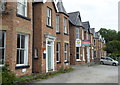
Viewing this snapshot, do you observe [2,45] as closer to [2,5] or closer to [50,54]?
[2,5]

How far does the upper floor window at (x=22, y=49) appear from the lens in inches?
474

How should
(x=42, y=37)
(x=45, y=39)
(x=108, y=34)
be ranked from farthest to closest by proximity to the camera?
(x=108, y=34) < (x=45, y=39) < (x=42, y=37)

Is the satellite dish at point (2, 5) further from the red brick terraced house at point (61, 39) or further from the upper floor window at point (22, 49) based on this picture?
the red brick terraced house at point (61, 39)

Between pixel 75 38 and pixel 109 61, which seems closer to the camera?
pixel 75 38

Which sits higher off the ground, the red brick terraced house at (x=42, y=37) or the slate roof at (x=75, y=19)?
the slate roof at (x=75, y=19)

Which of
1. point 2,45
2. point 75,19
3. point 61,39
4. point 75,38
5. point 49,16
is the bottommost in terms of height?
point 2,45

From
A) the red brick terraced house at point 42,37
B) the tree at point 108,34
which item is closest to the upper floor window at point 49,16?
the red brick terraced house at point 42,37

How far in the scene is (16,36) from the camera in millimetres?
11359

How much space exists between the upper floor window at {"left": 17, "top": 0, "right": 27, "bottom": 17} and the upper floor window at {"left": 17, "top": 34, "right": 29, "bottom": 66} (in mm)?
1636

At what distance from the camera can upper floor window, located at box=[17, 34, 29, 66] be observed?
474 inches

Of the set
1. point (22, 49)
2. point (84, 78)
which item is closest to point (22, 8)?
point (22, 49)

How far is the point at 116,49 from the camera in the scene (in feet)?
146

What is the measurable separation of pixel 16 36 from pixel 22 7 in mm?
2529

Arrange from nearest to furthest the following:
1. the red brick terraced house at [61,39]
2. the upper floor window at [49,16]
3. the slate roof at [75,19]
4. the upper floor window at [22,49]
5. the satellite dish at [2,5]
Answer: the satellite dish at [2,5] → the upper floor window at [22,49] → the upper floor window at [49,16] → the red brick terraced house at [61,39] → the slate roof at [75,19]
